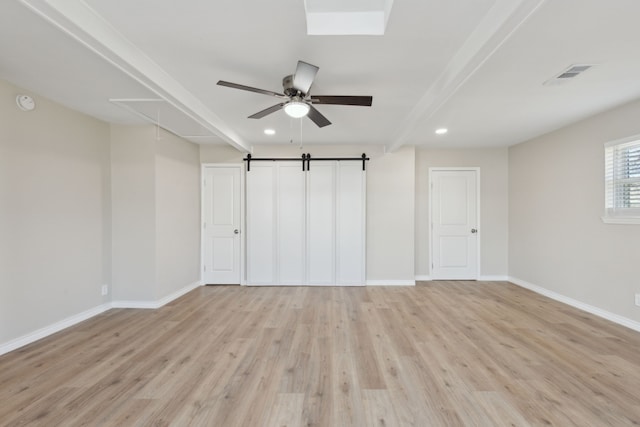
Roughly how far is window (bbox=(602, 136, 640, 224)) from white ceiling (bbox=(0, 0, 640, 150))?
0.54 m

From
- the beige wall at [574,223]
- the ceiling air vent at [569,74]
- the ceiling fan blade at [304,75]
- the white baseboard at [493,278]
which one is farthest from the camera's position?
the white baseboard at [493,278]

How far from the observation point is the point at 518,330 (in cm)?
296

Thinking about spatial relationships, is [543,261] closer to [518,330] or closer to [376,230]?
[518,330]

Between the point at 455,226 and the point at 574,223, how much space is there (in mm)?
1655

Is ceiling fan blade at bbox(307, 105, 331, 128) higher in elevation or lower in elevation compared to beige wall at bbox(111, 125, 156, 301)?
higher

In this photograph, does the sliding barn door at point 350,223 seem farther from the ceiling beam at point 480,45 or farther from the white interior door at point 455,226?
the ceiling beam at point 480,45

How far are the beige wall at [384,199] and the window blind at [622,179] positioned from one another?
2.41 meters

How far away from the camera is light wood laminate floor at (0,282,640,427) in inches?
69.1

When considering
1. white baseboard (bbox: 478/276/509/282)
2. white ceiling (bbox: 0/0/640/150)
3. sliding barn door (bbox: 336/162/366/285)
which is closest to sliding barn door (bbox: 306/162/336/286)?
sliding barn door (bbox: 336/162/366/285)

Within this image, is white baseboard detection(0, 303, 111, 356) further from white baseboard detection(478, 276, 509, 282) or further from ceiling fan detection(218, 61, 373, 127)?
white baseboard detection(478, 276, 509, 282)

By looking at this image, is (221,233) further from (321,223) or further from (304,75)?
(304,75)

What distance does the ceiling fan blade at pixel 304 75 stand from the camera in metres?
1.87

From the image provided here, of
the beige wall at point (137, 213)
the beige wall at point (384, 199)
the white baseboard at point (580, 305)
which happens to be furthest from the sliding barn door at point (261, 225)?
the white baseboard at point (580, 305)

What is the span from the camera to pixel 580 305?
3.58 meters
